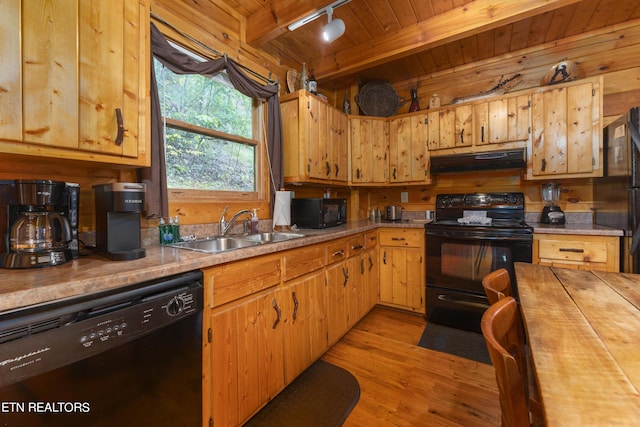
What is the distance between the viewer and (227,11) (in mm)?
2082

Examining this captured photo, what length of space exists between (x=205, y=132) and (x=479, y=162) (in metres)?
2.52

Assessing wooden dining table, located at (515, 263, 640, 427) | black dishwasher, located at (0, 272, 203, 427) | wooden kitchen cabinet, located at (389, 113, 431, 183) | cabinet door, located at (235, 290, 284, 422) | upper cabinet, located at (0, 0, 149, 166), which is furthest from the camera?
wooden kitchen cabinet, located at (389, 113, 431, 183)

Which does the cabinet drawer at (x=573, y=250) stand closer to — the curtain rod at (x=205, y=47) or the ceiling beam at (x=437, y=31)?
the ceiling beam at (x=437, y=31)

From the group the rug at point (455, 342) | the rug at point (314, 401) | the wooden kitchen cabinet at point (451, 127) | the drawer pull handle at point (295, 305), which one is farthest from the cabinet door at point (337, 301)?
the wooden kitchen cabinet at point (451, 127)

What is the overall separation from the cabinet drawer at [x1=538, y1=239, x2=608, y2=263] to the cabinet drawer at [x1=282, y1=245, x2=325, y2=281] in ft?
6.06

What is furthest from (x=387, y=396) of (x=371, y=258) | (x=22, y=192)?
(x=22, y=192)

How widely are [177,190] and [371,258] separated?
190 centimetres

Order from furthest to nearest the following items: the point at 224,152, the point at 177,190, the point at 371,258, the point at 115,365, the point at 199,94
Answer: the point at 371,258, the point at 224,152, the point at 199,94, the point at 177,190, the point at 115,365

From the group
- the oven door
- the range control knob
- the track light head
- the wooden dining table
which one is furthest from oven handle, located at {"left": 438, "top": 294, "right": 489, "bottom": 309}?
the track light head

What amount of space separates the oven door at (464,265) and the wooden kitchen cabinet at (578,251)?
0.10m

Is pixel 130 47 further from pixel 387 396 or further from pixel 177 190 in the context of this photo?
pixel 387 396

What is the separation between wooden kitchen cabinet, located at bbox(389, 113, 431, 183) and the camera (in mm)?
3033

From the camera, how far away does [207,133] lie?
2.01 metres

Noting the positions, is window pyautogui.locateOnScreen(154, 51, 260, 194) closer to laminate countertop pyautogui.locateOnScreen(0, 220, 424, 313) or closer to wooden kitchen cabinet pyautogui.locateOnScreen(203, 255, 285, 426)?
laminate countertop pyautogui.locateOnScreen(0, 220, 424, 313)
